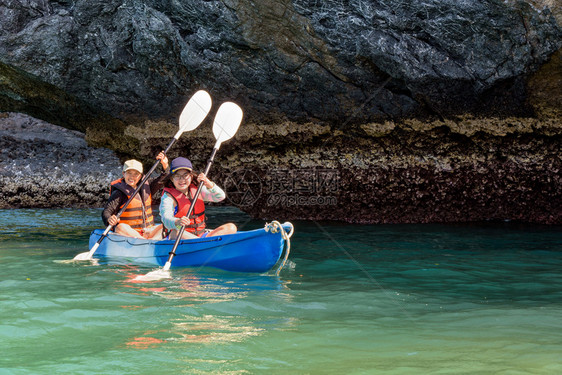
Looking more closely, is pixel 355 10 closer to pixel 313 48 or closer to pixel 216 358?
pixel 313 48

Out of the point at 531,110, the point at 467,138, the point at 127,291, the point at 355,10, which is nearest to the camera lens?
the point at 127,291

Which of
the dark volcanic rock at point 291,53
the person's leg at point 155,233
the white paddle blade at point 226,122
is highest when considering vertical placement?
the dark volcanic rock at point 291,53

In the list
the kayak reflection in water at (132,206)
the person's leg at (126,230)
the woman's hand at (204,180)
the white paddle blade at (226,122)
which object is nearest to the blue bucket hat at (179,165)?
the woman's hand at (204,180)

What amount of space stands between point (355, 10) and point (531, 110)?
9.93 feet

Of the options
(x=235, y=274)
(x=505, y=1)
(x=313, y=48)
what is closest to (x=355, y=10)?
(x=313, y=48)

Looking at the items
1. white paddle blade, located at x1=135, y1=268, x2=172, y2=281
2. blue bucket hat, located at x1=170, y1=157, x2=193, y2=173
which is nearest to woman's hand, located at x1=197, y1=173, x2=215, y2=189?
blue bucket hat, located at x1=170, y1=157, x2=193, y2=173

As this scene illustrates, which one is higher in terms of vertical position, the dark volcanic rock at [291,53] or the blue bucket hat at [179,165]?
the dark volcanic rock at [291,53]

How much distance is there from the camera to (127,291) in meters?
4.60

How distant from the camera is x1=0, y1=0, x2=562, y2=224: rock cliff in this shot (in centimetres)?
736

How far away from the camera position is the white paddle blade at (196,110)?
25.4 ft

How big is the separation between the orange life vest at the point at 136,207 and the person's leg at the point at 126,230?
14cm

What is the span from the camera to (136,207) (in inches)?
273

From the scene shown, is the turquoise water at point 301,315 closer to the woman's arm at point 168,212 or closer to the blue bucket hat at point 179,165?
the woman's arm at point 168,212

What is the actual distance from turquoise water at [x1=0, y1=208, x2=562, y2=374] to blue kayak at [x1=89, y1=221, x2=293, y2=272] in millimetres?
164
